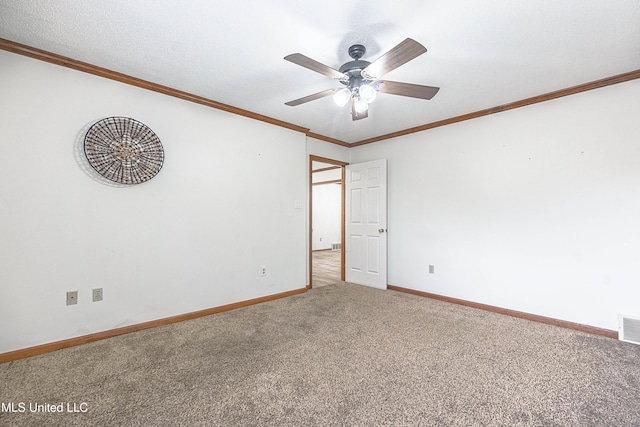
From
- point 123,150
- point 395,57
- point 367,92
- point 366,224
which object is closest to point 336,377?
point 367,92

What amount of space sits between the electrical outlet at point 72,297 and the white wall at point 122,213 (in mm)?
42

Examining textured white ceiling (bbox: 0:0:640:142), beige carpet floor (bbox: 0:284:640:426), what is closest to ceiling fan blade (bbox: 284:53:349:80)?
textured white ceiling (bbox: 0:0:640:142)

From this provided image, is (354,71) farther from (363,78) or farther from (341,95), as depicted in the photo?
(341,95)

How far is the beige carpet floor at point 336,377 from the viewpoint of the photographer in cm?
162

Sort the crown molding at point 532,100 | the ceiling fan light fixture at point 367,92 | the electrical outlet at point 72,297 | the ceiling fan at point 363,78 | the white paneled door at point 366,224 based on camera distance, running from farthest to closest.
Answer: the white paneled door at point 366,224, the crown molding at point 532,100, the electrical outlet at point 72,297, the ceiling fan light fixture at point 367,92, the ceiling fan at point 363,78

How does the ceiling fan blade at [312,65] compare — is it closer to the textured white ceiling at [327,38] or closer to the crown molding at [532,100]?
the textured white ceiling at [327,38]

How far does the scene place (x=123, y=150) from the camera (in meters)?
2.66

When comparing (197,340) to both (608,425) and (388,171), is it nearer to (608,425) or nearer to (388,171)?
(608,425)

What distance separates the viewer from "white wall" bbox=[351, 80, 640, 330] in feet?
8.77

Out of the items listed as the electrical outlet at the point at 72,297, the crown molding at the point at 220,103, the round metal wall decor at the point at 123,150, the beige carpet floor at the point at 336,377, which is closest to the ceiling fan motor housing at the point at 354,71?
the crown molding at the point at 220,103

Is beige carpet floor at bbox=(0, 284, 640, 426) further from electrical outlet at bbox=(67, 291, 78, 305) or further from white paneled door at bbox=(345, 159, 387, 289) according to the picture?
white paneled door at bbox=(345, 159, 387, 289)

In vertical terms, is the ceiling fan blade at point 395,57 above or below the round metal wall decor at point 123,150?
above

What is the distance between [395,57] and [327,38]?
23.3 inches

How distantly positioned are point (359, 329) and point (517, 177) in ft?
8.00
